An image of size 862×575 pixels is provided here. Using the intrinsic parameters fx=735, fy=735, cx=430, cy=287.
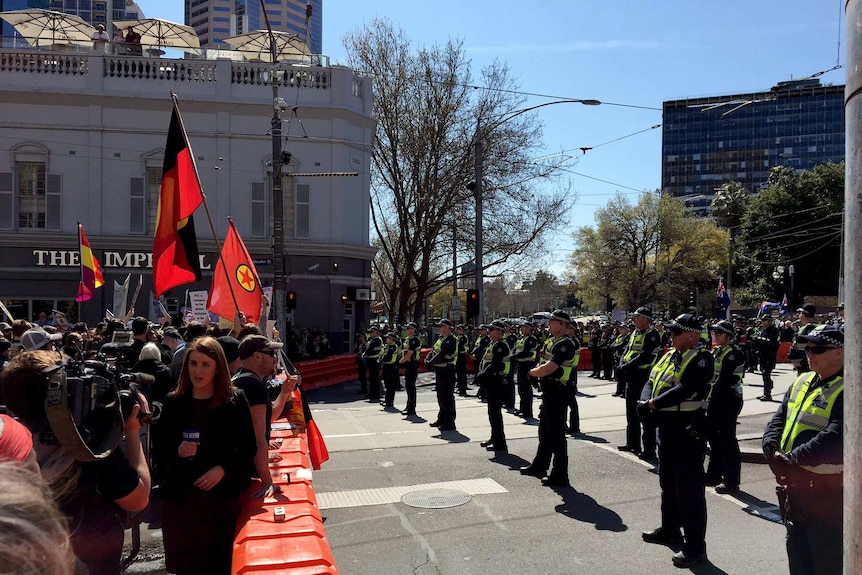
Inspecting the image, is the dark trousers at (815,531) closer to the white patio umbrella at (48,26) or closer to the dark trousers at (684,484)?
the dark trousers at (684,484)

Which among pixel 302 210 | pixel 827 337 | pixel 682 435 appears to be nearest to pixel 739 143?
pixel 302 210

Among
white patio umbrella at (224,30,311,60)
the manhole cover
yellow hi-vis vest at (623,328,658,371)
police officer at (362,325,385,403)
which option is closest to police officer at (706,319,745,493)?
yellow hi-vis vest at (623,328,658,371)

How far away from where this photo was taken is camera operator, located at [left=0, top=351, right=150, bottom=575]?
3.00m

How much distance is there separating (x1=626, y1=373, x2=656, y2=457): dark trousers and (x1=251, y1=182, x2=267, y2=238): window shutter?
18248 mm

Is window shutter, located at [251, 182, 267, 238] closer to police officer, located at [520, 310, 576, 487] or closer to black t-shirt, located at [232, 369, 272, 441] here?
police officer, located at [520, 310, 576, 487]

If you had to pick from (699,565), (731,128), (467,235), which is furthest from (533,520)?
(731,128)

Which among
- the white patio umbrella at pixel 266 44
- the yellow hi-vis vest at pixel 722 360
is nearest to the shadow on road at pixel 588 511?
the yellow hi-vis vest at pixel 722 360

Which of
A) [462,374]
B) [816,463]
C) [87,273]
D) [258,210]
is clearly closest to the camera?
[816,463]

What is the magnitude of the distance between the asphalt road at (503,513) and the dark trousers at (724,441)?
0.27 metres

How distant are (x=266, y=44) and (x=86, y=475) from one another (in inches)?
1092

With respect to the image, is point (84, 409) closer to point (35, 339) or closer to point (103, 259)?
point (35, 339)

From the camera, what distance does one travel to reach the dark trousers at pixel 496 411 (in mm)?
10250

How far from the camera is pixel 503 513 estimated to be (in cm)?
715

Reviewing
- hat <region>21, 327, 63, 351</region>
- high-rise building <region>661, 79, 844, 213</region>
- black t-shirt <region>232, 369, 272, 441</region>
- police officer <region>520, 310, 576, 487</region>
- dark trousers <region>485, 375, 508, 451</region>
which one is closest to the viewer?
black t-shirt <region>232, 369, 272, 441</region>
